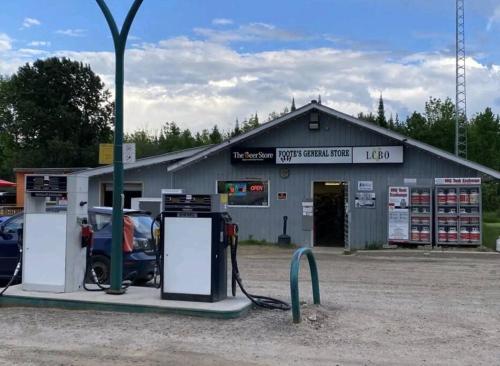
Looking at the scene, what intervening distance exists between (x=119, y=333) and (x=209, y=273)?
1689 mm

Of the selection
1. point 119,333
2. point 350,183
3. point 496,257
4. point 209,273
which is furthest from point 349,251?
point 119,333

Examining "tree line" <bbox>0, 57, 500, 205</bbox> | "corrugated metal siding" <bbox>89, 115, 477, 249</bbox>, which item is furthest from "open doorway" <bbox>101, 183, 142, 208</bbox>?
"tree line" <bbox>0, 57, 500, 205</bbox>

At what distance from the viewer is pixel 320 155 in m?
23.0

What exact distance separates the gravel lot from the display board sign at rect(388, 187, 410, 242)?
9.70 metres

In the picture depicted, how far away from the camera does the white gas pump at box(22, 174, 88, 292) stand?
9797 mm

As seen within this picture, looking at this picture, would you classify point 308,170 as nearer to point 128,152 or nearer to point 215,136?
point 128,152

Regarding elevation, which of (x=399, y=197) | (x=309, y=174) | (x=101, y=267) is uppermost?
(x=309, y=174)

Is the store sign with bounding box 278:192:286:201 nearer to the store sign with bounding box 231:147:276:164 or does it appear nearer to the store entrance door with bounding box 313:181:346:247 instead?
the store sign with bounding box 231:147:276:164

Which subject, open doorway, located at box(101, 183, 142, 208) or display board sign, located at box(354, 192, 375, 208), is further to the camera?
open doorway, located at box(101, 183, 142, 208)

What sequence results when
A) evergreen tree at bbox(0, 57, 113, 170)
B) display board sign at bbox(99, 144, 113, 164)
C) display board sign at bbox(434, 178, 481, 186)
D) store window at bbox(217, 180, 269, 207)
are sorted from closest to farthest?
display board sign at bbox(99, 144, 113, 164)
display board sign at bbox(434, 178, 481, 186)
store window at bbox(217, 180, 269, 207)
evergreen tree at bbox(0, 57, 113, 170)

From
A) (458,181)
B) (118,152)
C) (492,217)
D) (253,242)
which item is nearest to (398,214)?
(458,181)

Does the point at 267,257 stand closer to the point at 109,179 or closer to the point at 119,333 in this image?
the point at 109,179

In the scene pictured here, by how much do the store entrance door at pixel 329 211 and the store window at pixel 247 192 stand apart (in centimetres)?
292

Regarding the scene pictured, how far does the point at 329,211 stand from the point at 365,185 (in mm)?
3906
